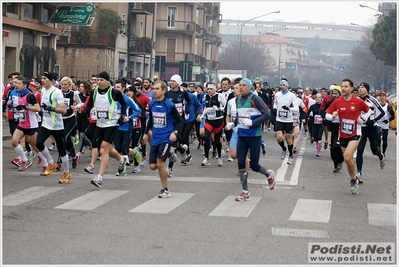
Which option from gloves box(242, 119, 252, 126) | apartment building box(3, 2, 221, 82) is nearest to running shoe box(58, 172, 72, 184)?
gloves box(242, 119, 252, 126)

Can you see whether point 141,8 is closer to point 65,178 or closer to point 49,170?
point 49,170

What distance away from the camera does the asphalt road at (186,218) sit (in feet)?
24.2

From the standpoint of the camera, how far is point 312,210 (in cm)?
1054

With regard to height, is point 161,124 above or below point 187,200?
above

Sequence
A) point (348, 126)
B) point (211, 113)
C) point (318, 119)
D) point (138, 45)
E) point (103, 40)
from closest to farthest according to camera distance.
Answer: point (348, 126)
point (211, 113)
point (318, 119)
point (103, 40)
point (138, 45)

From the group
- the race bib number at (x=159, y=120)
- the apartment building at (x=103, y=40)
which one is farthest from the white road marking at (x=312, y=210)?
the apartment building at (x=103, y=40)

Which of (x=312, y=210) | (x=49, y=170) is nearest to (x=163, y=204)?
(x=312, y=210)

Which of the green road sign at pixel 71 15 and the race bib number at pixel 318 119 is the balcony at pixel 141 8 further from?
the race bib number at pixel 318 119

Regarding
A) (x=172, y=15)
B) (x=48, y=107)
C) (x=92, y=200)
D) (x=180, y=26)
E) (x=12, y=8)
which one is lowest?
(x=92, y=200)

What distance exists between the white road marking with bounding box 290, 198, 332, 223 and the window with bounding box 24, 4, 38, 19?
25.3m

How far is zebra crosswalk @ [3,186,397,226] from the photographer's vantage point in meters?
9.98

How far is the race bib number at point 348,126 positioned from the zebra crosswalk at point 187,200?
67.2 inches

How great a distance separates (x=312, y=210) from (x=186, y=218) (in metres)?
1.94

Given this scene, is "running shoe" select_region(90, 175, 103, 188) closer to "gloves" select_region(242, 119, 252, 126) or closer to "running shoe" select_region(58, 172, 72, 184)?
"running shoe" select_region(58, 172, 72, 184)
